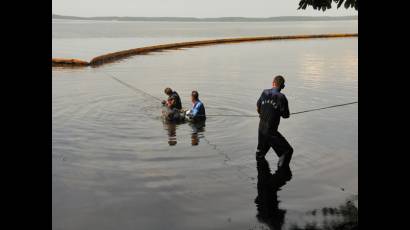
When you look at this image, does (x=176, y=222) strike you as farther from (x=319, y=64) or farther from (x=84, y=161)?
(x=319, y=64)

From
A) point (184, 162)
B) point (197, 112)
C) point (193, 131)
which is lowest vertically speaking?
point (184, 162)

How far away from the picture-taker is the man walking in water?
941cm

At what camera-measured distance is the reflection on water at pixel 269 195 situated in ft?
22.9

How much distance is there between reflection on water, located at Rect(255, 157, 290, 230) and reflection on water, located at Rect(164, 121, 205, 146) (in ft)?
9.42

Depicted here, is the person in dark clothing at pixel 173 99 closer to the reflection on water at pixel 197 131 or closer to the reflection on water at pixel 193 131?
the reflection on water at pixel 193 131

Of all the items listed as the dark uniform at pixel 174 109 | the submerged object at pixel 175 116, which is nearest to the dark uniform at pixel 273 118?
the dark uniform at pixel 174 109

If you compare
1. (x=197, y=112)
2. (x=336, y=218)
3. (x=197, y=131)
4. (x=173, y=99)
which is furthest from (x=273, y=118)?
(x=173, y=99)

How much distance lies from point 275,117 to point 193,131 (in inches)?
190

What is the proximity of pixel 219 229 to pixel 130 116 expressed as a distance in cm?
1061

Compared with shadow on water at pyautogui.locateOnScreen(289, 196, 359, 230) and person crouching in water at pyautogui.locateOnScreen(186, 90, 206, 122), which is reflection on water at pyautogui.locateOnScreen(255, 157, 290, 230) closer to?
shadow on water at pyautogui.locateOnScreen(289, 196, 359, 230)

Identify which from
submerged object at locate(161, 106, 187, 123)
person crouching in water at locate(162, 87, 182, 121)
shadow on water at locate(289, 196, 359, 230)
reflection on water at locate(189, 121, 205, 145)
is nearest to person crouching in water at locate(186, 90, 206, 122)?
reflection on water at locate(189, 121, 205, 145)

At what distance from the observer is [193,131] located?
14.0 metres

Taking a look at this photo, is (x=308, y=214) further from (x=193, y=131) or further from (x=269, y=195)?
(x=193, y=131)
